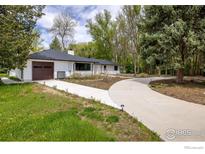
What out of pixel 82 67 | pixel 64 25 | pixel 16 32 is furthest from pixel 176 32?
pixel 82 67

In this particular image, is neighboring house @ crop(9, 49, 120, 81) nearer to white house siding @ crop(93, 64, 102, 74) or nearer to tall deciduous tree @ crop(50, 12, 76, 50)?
white house siding @ crop(93, 64, 102, 74)

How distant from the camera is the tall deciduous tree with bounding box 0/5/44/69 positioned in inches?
521

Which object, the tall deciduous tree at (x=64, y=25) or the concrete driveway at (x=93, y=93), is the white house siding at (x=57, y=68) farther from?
the concrete driveway at (x=93, y=93)

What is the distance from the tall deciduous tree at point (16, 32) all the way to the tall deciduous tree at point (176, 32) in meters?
8.49

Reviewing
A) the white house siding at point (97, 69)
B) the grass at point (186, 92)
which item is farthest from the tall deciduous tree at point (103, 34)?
the grass at point (186, 92)

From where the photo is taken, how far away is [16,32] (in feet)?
47.5

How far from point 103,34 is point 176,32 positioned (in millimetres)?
27000

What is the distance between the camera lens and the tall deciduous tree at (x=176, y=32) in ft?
46.3

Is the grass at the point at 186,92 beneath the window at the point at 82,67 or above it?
beneath

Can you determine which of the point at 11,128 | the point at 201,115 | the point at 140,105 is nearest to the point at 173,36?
the point at 140,105

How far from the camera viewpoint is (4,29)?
43.0 feet
